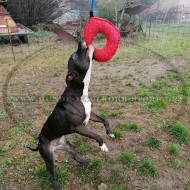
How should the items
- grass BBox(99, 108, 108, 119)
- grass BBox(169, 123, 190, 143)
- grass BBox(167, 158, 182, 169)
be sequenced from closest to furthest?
grass BBox(167, 158, 182, 169), grass BBox(169, 123, 190, 143), grass BBox(99, 108, 108, 119)

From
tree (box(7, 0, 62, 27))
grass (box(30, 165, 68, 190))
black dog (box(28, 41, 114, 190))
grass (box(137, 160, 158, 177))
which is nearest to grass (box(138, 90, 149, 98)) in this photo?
grass (box(137, 160, 158, 177))

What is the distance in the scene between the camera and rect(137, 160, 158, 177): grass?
8.57 feet

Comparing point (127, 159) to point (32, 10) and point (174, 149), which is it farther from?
point (32, 10)

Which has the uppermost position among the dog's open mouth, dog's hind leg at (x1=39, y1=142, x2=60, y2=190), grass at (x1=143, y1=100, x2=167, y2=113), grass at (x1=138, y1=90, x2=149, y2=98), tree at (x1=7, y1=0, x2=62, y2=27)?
tree at (x1=7, y1=0, x2=62, y2=27)

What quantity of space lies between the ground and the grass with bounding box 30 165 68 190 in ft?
0.04

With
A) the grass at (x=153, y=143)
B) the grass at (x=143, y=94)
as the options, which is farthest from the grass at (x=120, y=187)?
the grass at (x=143, y=94)

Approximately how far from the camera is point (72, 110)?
241cm

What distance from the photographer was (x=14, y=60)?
8406 mm

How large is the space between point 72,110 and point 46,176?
3.68 ft

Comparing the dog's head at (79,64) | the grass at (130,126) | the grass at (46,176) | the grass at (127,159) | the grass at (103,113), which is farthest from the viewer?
the grass at (103,113)

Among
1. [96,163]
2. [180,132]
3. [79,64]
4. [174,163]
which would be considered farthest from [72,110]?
[180,132]

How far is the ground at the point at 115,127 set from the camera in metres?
2.62

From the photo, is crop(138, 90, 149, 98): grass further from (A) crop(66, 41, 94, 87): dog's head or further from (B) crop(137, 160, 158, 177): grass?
(A) crop(66, 41, 94, 87): dog's head

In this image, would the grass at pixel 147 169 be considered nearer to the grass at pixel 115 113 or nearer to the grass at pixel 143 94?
the grass at pixel 115 113
